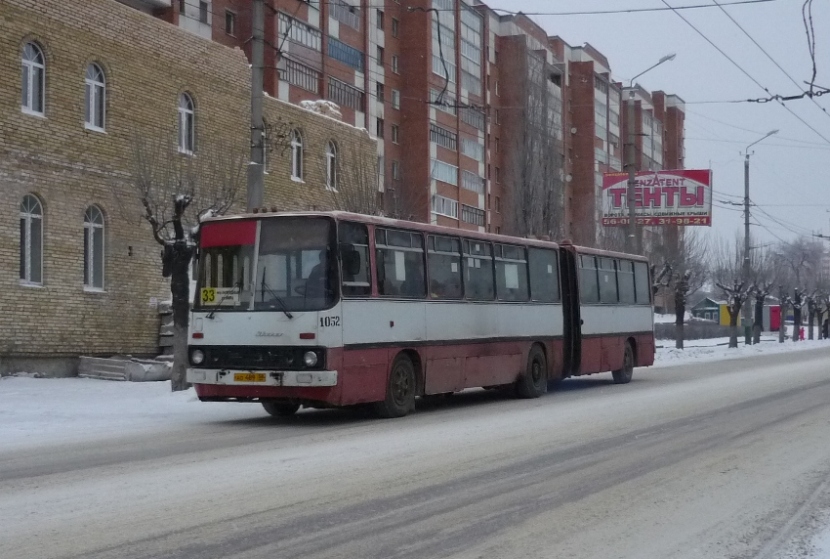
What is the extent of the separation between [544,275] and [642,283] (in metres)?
6.06

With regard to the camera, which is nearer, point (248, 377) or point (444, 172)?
point (248, 377)

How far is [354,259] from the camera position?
15.4 m

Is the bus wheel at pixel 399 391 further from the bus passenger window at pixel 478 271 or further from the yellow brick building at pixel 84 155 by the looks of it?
the yellow brick building at pixel 84 155

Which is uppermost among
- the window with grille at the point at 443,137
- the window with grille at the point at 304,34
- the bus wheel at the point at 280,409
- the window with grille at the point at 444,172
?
the window with grille at the point at 304,34

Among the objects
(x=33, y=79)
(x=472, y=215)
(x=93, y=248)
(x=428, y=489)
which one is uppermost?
(x=472, y=215)

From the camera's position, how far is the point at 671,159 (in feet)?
346

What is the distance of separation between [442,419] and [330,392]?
2140mm

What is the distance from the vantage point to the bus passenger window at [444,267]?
17719mm

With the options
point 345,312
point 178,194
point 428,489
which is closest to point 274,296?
point 345,312

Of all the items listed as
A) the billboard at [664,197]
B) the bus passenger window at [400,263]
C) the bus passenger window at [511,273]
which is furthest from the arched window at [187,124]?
the billboard at [664,197]

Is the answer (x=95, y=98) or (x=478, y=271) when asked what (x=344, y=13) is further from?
(x=478, y=271)

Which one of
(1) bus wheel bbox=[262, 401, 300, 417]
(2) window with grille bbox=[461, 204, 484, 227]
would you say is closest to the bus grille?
(1) bus wheel bbox=[262, 401, 300, 417]

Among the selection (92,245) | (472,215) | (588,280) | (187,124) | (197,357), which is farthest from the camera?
(472,215)

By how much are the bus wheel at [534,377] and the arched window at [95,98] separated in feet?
36.2
